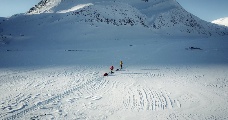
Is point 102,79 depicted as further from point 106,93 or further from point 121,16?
point 121,16

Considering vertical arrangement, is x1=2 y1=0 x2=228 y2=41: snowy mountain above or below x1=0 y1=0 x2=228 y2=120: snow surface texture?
above

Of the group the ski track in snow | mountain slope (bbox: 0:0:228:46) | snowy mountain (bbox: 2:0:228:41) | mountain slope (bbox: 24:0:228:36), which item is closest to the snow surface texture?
the ski track in snow

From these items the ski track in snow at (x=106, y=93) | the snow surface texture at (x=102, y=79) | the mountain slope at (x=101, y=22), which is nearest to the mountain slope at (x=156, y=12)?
the mountain slope at (x=101, y=22)

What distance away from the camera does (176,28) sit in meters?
53.9

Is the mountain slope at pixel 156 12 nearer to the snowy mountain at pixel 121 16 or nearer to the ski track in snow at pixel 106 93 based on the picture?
the snowy mountain at pixel 121 16

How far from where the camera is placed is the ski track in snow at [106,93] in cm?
944

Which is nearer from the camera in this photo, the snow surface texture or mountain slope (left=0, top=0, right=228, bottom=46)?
the snow surface texture

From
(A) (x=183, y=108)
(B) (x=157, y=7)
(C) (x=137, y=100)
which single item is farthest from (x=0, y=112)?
(B) (x=157, y=7)

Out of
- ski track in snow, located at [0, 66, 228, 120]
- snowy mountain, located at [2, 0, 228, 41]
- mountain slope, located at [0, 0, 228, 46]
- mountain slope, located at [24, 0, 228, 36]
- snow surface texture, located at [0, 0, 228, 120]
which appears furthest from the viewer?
mountain slope, located at [24, 0, 228, 36]

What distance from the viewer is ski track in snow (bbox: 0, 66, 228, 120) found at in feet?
31.0

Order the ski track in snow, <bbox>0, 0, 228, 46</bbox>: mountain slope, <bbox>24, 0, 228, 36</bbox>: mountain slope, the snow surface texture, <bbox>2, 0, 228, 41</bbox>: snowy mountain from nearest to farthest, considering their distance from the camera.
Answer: the ski track in snow < the snow surface texture < <bbox>0, 0, 228, 46</bbox>: mountain slope < <bbox>2, 0, 228, 41</bbox>: snowy mountain < <bbox>24, 0, 228, 36</bbox>: mountain slope

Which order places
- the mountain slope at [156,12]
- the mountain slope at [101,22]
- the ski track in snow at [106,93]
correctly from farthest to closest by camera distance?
the mountain slope at [156,12], the mountain slope at [101,22], the ski track in snow at [106,93]

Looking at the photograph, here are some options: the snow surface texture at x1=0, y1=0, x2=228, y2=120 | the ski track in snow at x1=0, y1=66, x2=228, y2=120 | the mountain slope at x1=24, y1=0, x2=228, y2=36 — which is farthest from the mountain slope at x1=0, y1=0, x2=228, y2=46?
the ski track in snow at x1=0, y1=66, x2=228, y2=120

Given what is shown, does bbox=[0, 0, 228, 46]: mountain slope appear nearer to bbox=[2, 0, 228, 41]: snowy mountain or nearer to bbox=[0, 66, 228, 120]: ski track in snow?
bbox=[2, 0, 228, 41]: snowy mountain
